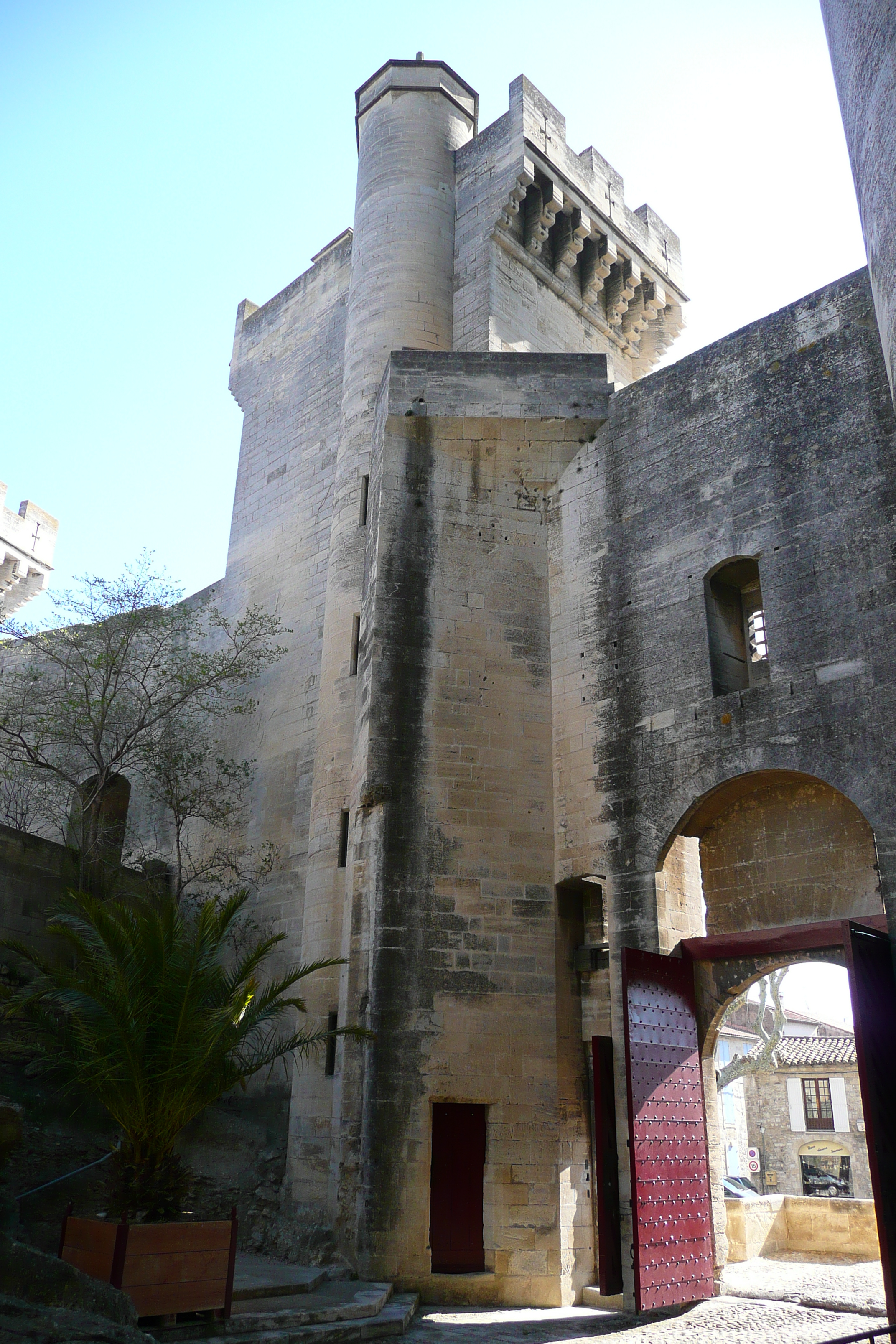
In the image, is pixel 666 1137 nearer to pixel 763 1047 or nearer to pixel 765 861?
pixel 765 861

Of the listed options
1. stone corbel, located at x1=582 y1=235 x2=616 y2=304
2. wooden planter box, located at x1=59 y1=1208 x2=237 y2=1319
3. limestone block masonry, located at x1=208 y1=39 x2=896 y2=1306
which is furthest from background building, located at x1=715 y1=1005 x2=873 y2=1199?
wooden planter box, located at x1=59 y1=1208 x2=237 y2=1319

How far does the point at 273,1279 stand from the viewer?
26.7ft

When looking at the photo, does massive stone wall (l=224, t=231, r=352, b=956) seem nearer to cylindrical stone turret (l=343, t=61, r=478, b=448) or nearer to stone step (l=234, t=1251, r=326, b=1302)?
cylindrical stone turret (l=343, t=61, r=478, b=448)

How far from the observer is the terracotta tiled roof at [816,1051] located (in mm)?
24781

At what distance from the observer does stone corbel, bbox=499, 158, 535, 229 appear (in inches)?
581

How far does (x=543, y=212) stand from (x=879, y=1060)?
12.9 metres

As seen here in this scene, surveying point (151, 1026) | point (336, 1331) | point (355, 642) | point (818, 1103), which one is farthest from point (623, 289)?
point (818, 1103)

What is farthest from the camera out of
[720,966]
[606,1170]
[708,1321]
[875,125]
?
[720,966]

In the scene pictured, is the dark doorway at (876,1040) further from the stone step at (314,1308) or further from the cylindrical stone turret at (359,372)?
the cylindrical stone turret at (359,372)

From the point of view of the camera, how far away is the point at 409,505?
37.4 ft

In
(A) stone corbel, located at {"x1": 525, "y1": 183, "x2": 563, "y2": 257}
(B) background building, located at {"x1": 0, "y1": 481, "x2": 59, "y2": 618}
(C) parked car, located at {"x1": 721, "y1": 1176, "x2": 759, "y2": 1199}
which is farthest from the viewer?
(B) background building, located at {"x1": 0, "y1": 481, "x2": 59, "y2": 618}

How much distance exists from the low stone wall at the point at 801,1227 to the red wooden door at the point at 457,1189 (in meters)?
4.10

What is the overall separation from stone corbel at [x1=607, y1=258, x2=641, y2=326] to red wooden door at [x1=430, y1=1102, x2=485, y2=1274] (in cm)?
1316

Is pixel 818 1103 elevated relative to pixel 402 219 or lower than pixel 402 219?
lower
